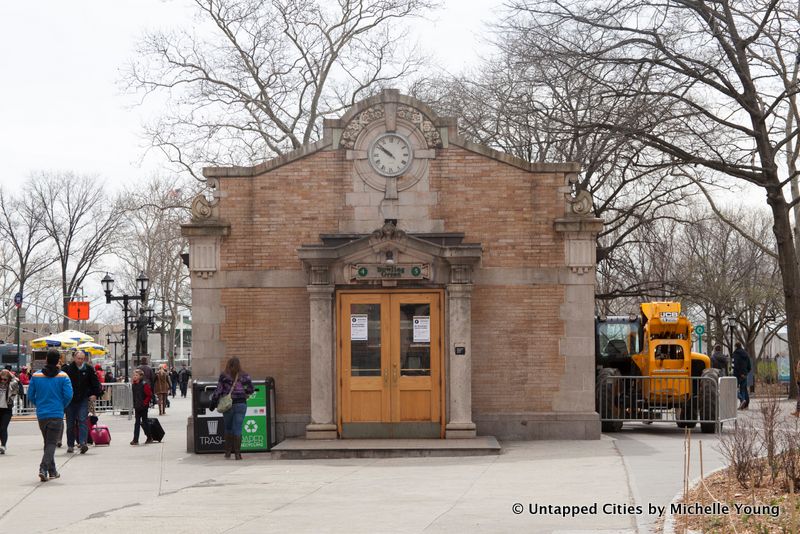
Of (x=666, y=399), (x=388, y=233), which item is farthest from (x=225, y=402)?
(x=666, y=399)

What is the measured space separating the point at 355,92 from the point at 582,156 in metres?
10.5

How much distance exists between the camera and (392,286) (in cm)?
2033

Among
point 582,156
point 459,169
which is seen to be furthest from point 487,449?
point 582,156

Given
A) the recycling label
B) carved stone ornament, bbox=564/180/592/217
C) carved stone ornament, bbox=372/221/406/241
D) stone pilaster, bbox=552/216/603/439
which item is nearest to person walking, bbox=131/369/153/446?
the recycling label

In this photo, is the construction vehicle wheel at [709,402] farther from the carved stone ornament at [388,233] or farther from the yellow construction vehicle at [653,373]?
the carved stone ornament at [388,233]

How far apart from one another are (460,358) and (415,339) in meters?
0.91

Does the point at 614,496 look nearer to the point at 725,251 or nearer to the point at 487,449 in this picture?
the point at 487,449

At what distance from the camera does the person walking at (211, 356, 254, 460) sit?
1938cm

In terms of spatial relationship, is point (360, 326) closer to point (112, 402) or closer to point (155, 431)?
point (155, 431)

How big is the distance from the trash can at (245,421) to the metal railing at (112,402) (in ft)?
50.4

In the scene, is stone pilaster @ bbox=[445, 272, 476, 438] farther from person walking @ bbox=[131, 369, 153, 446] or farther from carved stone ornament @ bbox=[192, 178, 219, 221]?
person walking @ bbox=[131, 369, 153, 446]

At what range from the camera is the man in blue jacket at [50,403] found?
17.0 metres

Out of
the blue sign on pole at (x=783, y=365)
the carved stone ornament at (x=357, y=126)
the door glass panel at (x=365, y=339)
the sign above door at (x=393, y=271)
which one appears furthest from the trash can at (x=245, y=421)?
the blue sign on pole at (x=783, y=365)

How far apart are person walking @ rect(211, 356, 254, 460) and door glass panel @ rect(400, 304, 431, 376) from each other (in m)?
2.84
